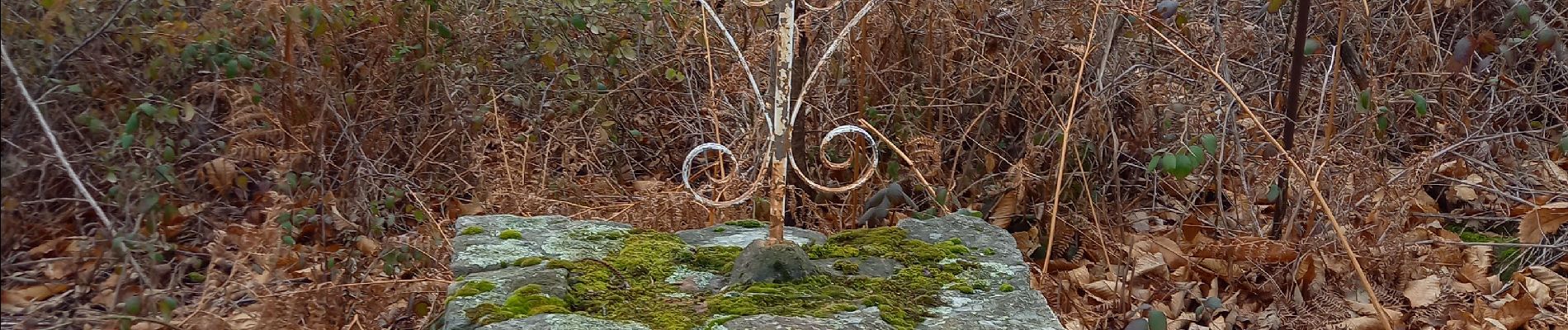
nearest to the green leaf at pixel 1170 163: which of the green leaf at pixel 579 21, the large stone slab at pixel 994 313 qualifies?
the large stone slab at pixel 994 313

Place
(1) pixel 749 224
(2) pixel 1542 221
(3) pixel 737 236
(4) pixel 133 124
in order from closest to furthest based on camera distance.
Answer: (3) pixel 737 236
(1) pixel 749 224
(4) pixel 133 124
(2) pixel 1542 221

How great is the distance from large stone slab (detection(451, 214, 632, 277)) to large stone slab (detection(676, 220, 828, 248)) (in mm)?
161

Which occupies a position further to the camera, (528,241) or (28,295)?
(28,295)

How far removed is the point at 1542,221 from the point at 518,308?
3477mm

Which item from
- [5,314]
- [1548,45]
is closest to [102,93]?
[5,314]

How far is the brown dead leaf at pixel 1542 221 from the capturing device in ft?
12.7

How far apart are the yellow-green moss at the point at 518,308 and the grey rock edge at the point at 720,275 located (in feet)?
0.06

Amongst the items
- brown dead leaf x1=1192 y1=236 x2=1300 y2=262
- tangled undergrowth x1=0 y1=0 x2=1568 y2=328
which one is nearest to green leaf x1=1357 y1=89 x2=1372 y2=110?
tangled undergrowth x1=0 y1=0 x2=1568 y2=328

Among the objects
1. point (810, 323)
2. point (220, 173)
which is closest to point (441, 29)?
point (220, 173)

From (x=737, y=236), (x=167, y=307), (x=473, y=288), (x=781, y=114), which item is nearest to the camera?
(x=473, y=288)

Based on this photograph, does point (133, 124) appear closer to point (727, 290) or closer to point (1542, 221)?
point (727, 290)

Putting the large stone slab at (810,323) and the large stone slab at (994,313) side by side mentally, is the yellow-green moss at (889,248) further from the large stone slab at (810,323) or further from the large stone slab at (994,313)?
the large stone slab at (810,323)

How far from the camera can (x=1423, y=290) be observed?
368cm

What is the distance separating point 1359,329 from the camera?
3.57 m
